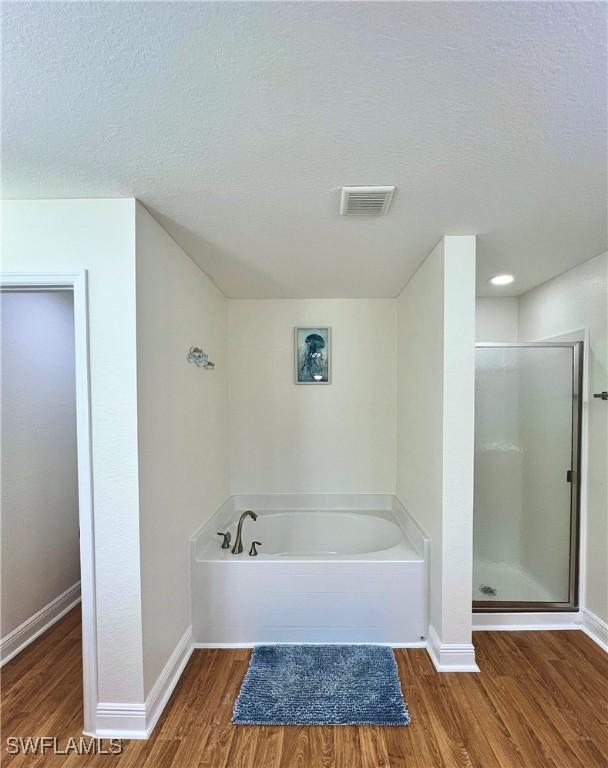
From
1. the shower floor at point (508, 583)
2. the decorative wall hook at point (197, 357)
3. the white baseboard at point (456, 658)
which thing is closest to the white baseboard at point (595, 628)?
the shower floor at point (508, 583)

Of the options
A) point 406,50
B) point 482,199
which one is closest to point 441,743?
point 482,199

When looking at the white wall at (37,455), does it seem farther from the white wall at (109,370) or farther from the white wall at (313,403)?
the white wall at (313,403)

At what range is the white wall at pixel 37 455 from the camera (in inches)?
86.4

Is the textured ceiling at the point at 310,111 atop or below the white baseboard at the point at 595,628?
atop

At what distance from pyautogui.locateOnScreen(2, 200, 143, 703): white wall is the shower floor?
209cm

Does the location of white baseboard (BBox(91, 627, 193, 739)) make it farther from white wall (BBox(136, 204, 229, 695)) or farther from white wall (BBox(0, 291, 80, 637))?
white wall (BBox(0, 291, 80, 637))

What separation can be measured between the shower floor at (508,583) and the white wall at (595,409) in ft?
0.86

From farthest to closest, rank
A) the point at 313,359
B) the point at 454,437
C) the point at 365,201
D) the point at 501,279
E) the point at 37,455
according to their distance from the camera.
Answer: the point at 313,359
the point at 501,279
the point at 37,455
the point at 454,437
the point at 365,201

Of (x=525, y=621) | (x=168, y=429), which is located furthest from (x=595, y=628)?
(x=168, y=429)

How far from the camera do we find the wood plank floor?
1.53m

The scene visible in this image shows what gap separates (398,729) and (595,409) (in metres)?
2.09

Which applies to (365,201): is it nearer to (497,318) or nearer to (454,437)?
(454,437)

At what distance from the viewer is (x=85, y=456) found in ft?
5.32

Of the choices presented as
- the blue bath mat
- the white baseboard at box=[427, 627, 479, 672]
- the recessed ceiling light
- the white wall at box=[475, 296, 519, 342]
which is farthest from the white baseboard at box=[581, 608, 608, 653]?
the recessed ceiling light
